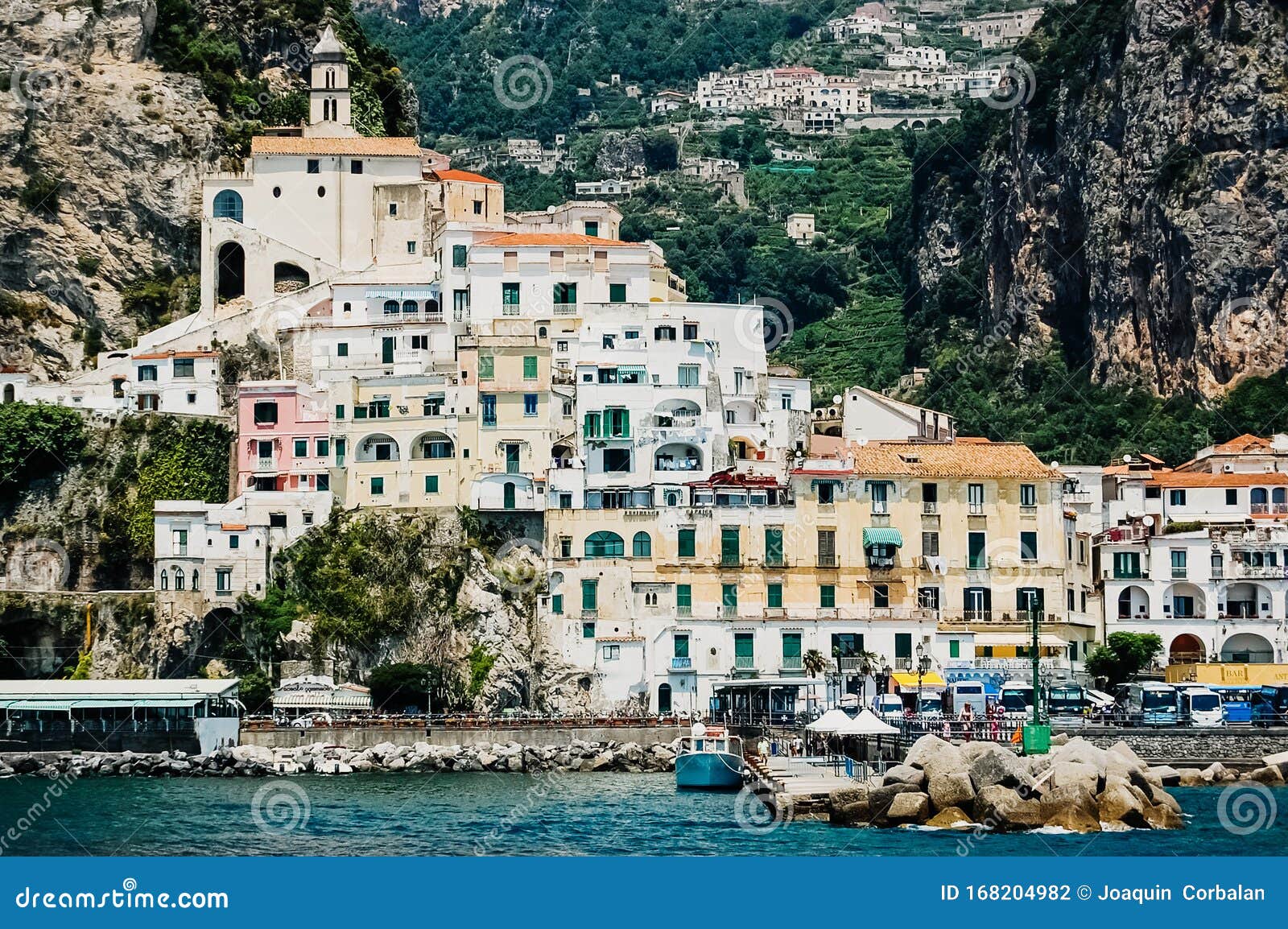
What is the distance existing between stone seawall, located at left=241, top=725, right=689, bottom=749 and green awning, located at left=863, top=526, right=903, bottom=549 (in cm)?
910

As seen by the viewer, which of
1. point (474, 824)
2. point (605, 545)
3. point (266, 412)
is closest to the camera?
point (474, 824)

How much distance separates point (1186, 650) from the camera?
81500 millimetres

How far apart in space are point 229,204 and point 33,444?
16457mm

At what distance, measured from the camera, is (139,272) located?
328 ft

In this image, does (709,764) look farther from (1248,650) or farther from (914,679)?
(1248,650)

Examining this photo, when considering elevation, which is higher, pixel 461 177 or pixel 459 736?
pixel 461 177

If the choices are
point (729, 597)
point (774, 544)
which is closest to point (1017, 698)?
point (774, 544)

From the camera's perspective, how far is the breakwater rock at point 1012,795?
5694 cm

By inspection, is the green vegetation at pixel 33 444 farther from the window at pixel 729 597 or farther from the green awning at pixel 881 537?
the green awning at pixel 881 537

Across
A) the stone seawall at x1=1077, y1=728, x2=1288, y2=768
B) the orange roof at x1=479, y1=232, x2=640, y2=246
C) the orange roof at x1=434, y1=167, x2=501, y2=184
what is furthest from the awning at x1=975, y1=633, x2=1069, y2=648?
the orange roof at x1=434, y1=167, x2=501, y2=184

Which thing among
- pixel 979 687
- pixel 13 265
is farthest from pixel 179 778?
pixel 13 265

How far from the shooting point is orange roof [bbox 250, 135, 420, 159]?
325ft

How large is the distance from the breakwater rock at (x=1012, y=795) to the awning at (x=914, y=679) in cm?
1609

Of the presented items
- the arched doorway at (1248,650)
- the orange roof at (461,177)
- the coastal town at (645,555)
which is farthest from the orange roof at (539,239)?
the arched doorway at (1248,650)
